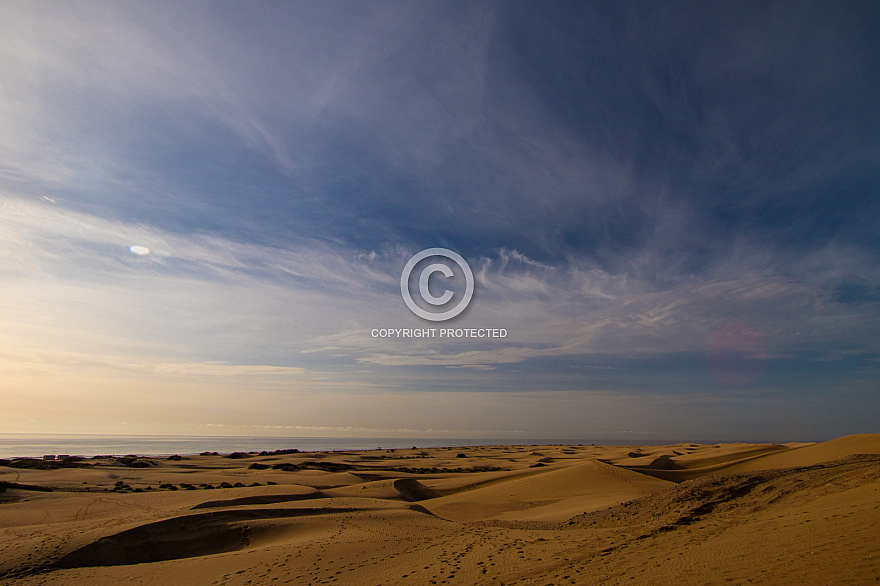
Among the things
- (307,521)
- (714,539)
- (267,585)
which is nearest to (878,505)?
(714,539)

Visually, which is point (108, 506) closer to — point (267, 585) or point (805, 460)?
point (267, 585)

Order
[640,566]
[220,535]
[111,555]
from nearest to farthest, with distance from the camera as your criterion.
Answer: [640,566], [111,555], [220,535]

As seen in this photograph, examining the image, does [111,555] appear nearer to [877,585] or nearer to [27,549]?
[27,549]

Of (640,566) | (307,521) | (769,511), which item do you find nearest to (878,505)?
(769,511)

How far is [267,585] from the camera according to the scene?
330 inches

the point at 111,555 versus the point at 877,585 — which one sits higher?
the point at 877,585

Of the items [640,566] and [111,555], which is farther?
[111,555]

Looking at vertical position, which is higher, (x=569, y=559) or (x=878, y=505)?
(x=878, y=505)

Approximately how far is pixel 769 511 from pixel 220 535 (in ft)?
45.3

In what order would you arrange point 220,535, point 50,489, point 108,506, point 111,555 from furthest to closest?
point 50,489
point 108,506
point 220,535
point 111,555

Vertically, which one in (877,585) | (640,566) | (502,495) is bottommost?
(502,495)

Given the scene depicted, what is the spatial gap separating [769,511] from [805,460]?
17552 millimetres

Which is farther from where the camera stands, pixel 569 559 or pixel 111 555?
pixel 111 555

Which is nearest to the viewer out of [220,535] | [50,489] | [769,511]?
[769,511]
